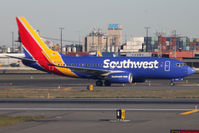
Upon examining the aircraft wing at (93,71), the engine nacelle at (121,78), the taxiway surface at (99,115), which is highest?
the aircraft wing at (93,71)

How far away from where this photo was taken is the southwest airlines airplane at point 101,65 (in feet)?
197

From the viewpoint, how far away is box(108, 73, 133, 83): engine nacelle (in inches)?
2324

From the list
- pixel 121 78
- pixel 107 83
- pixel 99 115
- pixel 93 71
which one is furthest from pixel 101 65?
pixel 99 115

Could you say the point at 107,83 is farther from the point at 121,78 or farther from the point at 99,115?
the point at 99,115

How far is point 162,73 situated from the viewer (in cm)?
6003

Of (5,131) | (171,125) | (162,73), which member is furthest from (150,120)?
(162,73)

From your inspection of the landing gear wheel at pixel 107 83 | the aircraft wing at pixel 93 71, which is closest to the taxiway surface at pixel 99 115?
the aircraft wing at pixel 93 71

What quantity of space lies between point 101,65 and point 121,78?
14.4 ft

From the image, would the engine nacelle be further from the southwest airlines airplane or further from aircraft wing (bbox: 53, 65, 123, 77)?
aircraft wing (bbox: 53, 65, 123, 77)

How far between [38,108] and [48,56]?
1137 inches

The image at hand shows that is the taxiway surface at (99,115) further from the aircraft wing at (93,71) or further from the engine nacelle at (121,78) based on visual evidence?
the aircraft wing at (93,71)

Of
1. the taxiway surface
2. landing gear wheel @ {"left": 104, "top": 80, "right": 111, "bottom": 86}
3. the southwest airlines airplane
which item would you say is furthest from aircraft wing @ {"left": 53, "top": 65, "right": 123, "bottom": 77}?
the taxiway surface

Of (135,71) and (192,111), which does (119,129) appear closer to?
(192,111)

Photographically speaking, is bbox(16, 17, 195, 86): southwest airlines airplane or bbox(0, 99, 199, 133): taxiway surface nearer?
bbox(0, 99, 199, 133): taxiway surface
